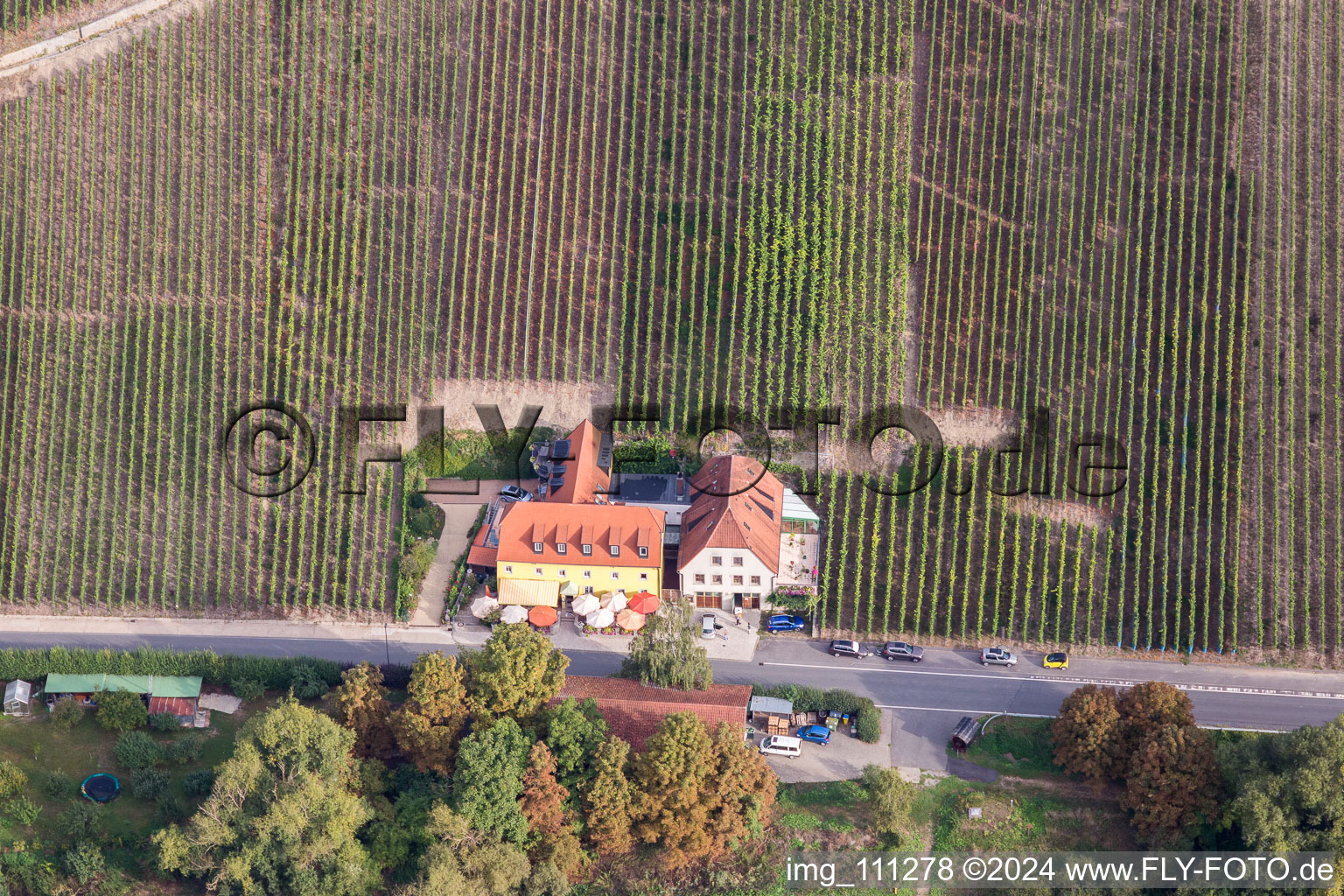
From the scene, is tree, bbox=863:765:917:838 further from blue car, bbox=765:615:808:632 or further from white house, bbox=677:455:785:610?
white house, bbox=677:455:785:610

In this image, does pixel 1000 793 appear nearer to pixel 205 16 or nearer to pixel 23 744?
pixel 23 744

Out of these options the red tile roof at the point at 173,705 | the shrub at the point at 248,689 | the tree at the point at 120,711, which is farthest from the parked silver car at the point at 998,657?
the tree at the point at 120,711

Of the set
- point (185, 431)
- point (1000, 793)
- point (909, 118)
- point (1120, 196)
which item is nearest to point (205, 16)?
point (185, 431)

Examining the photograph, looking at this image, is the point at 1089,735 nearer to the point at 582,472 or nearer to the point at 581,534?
the point at 581,534

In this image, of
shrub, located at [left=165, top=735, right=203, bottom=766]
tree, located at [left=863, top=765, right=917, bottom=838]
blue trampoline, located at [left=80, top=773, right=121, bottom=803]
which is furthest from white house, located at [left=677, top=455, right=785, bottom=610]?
blue trampoline, located at [left=80, top=773, right=121, bottom=803]

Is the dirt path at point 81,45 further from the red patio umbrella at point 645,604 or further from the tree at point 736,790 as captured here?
the tree at point 736,790
